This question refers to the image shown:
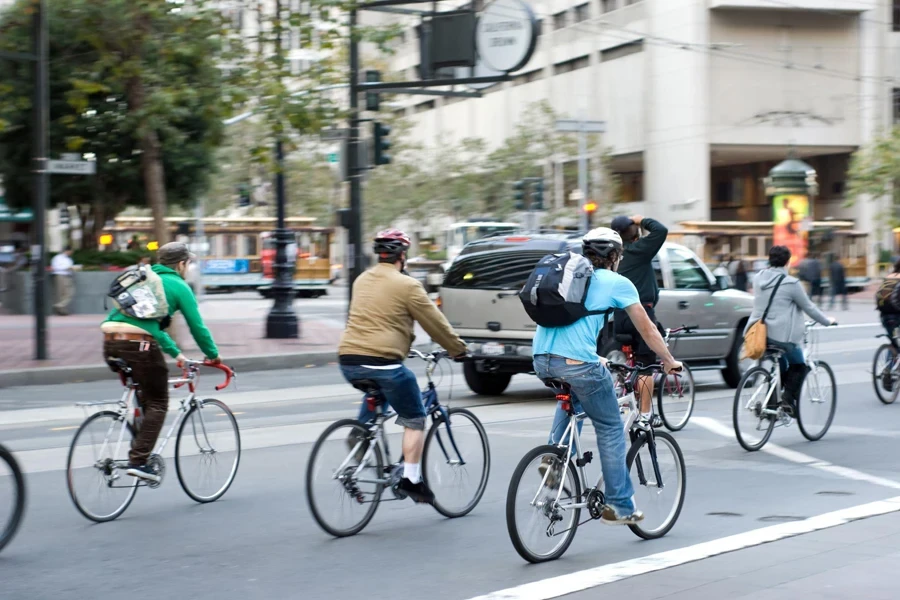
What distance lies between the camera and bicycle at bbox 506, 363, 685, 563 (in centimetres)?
598

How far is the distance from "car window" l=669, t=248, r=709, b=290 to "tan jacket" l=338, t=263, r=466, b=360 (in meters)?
7.87

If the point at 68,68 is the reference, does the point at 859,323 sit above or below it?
below

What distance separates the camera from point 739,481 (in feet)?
28.2

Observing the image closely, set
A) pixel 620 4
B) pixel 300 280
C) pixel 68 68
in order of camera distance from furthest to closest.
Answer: pixel 620 4 → pixel 300 280 → pixel 68 68

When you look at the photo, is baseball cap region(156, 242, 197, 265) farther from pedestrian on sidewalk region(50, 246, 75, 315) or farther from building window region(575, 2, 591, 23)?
building window region(575, 2, 591, 23)

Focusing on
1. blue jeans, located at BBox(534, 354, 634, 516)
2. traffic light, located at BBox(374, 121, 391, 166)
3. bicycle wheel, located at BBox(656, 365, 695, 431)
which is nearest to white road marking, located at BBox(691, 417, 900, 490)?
bicycle wheel, located at BBox(656, 365, 695, 431)

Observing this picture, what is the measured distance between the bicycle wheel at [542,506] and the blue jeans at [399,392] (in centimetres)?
101

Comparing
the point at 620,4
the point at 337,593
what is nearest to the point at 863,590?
the point at 337,593

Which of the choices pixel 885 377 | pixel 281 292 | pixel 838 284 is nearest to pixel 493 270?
pixel 885 377

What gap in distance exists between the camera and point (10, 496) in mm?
6266

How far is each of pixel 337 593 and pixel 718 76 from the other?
52911mm

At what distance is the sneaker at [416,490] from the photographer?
699 centimetres

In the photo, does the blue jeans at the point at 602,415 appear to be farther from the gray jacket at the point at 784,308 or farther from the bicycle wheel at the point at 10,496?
the gray jacket at the point at 784,308

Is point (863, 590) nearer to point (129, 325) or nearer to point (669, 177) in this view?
point (129, 325)
